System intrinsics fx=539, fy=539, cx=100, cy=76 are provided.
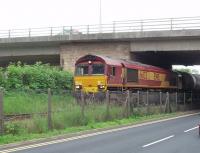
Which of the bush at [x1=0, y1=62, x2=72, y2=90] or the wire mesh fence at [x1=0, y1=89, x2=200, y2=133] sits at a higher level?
the bush at [x1=0, y1=62, x2=72, y2=90]

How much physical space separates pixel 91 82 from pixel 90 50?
11582mm

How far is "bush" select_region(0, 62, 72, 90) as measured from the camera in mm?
32344

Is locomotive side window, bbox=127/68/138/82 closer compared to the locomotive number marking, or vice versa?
locomotive side window, bbox=127/68/138/82

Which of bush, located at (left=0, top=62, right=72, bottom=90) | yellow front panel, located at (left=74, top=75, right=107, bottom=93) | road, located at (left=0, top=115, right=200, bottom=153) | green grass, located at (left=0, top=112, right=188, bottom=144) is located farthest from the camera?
yellow front panel, located at (left=74, top=75, right=107, bottom=93)

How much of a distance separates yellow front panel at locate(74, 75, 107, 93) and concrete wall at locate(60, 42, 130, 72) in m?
10.1

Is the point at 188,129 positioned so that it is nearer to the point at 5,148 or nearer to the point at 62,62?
the point at 5,148

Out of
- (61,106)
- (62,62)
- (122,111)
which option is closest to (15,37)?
(62,62)

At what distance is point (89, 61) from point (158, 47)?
1030cm

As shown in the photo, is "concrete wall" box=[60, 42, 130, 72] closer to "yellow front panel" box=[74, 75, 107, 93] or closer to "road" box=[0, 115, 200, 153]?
"yellow front panel" box=[74, 75, 107, 93]

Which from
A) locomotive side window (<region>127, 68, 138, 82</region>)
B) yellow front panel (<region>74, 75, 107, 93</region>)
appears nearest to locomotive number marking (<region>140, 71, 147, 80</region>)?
locomotive side window (<region>127, 68, 138, 82</region>)

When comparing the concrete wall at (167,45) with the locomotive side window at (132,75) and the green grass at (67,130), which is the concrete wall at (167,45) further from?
the green grass at (67,130)

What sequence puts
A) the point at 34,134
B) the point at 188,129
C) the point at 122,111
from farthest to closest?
the point at 122,111 < the point at 188,129 < the point at 34,134

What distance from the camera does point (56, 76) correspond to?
128ft

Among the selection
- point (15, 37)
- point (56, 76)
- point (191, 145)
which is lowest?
point (191, 145)
